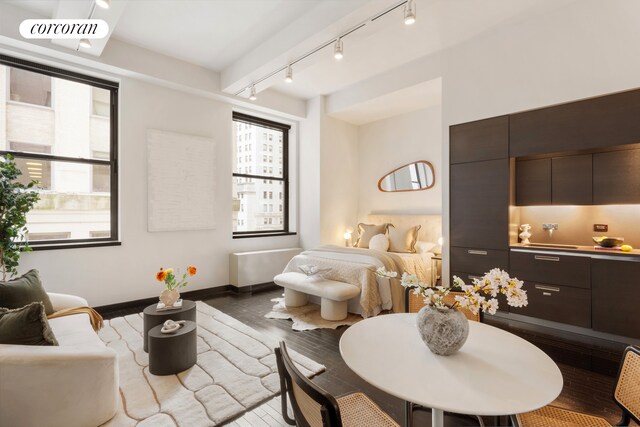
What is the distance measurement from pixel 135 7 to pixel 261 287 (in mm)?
4018

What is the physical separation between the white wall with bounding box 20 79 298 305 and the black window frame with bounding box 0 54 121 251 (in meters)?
0.09

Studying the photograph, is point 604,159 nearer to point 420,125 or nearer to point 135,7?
point 420,125

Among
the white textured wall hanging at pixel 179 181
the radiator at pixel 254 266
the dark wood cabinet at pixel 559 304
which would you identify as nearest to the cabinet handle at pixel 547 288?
the dark wood cabinet at pixel 559 304

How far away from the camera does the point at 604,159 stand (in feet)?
10.2

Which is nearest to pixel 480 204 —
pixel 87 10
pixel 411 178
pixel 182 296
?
pixel 411 178

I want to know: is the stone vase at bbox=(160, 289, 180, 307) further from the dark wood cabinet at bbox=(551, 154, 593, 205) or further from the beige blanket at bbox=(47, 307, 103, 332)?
the dark wood cabinet at bbox=(551, 154, 593, 205)

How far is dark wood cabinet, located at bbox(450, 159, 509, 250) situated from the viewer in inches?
138

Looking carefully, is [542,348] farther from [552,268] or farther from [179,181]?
[179,181]

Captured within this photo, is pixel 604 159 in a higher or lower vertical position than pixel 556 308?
higher

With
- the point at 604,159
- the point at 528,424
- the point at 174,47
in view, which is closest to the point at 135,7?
the point at 174,47

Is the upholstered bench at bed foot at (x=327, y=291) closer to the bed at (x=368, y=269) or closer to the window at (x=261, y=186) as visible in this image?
the bed at (x=368, y=269)

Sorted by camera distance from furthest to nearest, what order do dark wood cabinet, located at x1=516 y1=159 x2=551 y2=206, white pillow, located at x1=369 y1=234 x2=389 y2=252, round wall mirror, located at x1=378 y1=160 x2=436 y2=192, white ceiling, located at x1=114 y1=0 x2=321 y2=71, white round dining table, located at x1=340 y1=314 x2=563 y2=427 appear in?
round wall mirror, located at x1=378 y1=160 x2=436 y2=192 < white pillow, located at x1=369 y1=234 x2=389 y2=252 < dark wood cabinet, located at x1=516 y1=159 x2=551 y2=206 < white ceiling, located at x1=114 y1=0 x2=321 y2=71 < white round dining table, located at x1=340 y1=314 x2=563 y2=427

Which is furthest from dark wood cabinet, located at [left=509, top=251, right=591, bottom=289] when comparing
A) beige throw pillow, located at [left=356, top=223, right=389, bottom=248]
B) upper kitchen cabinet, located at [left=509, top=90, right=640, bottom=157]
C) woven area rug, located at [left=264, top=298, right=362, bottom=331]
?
beige throw pillow, located at [left=356, top=223, right=389, bottom=248]

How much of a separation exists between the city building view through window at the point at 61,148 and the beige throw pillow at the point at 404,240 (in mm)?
3990
